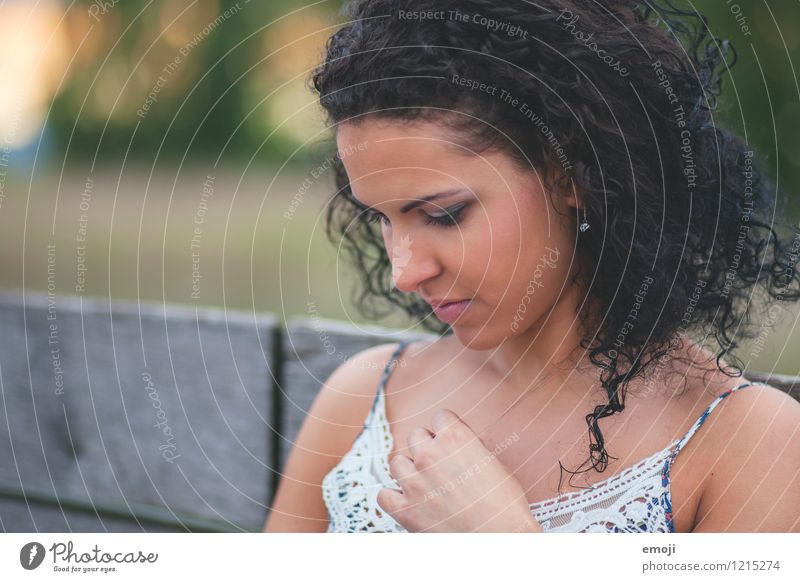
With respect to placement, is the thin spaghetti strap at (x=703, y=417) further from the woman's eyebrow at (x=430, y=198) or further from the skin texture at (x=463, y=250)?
the woman's eyebrow at (x=430, y=198)

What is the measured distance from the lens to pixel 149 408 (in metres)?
1.04

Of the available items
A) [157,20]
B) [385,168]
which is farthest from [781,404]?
[157,20]

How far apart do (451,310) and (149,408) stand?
1.71 feet

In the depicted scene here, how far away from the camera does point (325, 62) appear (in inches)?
30.5

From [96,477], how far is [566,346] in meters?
0.69

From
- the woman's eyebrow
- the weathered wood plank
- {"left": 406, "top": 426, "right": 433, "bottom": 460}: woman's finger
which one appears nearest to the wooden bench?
the weathered wood plank

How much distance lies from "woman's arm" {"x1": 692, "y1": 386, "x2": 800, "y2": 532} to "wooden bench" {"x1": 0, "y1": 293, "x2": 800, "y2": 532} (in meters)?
0.39

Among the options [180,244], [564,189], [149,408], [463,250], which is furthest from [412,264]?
[180,244]

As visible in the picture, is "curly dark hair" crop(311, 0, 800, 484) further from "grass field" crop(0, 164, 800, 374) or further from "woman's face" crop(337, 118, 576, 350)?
"grass field" crop(0, 164, 800, 374)

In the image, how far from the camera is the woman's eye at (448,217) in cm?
68

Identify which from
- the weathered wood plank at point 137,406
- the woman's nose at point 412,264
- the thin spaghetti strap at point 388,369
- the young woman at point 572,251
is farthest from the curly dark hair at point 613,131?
the weathered wood plank at point 137,406

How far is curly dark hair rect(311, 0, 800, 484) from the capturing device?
681mm
